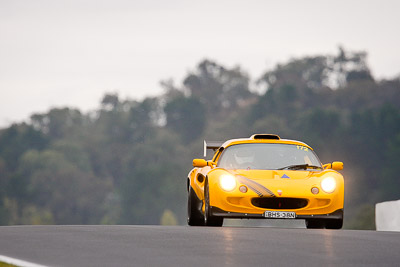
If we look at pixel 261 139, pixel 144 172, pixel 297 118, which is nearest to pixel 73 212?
pixel 144 172

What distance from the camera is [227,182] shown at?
16.5 meters

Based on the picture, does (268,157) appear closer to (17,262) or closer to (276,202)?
(276,202)

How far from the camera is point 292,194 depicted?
16.3 meters

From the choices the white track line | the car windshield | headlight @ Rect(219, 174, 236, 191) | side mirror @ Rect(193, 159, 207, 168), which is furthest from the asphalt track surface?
the car windshield

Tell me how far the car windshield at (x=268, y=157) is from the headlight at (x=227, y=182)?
75 centimetres

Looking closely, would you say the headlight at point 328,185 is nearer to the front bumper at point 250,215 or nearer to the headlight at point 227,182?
the front bumper at point 250,215

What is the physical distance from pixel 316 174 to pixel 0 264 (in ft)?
24.6

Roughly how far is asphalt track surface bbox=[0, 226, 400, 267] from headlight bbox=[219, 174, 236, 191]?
1967mm

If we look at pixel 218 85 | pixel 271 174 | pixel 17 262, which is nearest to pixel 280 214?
pixel 271 174

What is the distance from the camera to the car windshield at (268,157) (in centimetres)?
1747

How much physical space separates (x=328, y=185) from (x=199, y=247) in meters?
5.24

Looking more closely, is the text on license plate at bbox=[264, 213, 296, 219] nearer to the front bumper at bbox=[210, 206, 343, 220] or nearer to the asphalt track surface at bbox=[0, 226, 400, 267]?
the front bumper at bbox=[210, 206, 343, 220]

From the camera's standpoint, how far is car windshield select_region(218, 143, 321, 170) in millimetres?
17469

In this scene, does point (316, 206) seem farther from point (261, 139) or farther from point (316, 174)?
point (261, 139)
